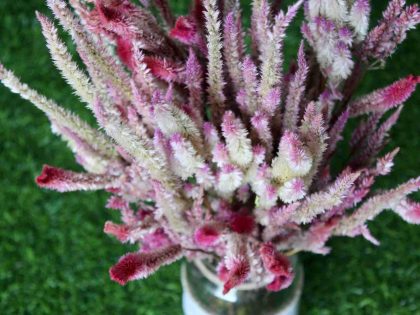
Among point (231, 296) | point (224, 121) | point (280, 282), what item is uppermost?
point (224, 121)

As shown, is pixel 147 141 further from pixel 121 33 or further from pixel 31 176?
pixel 31 176

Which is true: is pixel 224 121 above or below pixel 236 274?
above

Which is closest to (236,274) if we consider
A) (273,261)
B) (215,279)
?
(273,261)

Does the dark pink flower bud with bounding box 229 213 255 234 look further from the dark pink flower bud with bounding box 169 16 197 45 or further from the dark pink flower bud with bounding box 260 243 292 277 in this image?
the dark pink flower bud with bounding box 169 16 197 45

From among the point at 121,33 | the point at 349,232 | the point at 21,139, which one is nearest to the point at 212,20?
the point at 121,33

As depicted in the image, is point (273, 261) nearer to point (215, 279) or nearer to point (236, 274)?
point (236, 274)
